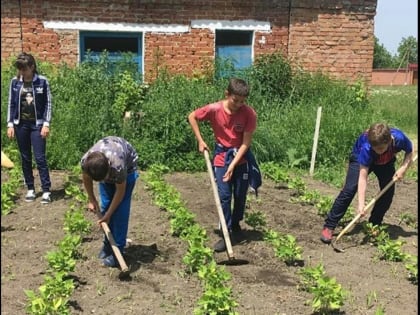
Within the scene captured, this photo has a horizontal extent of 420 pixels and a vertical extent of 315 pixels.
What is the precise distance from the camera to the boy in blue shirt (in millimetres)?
4727

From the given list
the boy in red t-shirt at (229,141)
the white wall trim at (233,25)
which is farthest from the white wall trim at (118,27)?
the boy in red t-shirt at (229,141)

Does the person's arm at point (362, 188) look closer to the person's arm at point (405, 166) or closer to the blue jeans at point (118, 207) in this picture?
the person's arm at point (405, 166)

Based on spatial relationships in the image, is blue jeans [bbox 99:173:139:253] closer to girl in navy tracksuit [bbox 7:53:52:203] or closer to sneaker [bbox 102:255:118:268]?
sneaker [bbox 102:255:118:268]

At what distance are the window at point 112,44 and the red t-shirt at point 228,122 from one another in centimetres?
618

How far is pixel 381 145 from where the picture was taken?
15.5ft

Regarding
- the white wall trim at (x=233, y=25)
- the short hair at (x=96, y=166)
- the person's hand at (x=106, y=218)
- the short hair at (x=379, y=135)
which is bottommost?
the person's hand at (x=106, y=218)

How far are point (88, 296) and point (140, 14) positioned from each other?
25.8ft

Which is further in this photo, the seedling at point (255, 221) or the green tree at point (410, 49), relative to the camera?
the seedling at point (255, 221)

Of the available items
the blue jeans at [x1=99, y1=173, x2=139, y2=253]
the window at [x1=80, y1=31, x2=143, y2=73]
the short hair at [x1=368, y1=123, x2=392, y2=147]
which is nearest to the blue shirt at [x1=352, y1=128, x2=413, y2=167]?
the short hair at [x1=368, y1=123, x2=392, y2=147]

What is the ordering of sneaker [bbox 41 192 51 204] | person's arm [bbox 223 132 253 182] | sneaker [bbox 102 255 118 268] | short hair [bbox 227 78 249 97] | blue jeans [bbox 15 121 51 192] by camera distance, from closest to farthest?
sneaker [bbox 102 255 118 268], short hair [bbox 227 78 249 97], person's arm [bbox 223 132 253 182], blue jeans [bbox 15 121 51 192], sneaker [bbox 41 192 51 204]

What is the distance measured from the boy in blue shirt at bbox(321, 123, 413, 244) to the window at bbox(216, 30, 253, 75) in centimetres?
653

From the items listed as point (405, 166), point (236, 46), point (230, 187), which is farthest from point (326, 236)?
point (236, 46)

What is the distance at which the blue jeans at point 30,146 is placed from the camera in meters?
5.99

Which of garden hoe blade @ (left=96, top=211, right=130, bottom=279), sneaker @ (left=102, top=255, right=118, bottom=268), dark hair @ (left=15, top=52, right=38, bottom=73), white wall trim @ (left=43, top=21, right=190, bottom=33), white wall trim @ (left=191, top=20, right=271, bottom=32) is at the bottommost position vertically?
sneaker @ (left=102, top=255, right=118, bottom=268)
